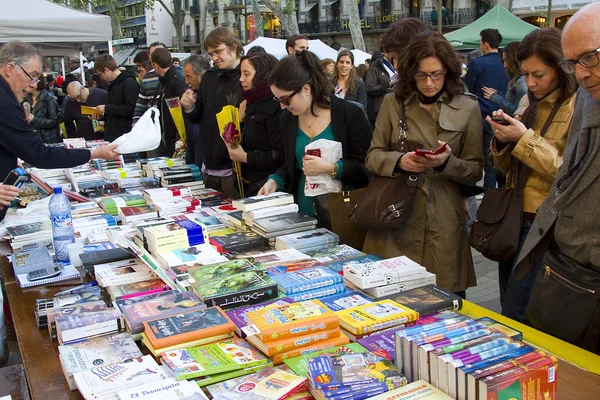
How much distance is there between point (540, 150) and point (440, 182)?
503mm

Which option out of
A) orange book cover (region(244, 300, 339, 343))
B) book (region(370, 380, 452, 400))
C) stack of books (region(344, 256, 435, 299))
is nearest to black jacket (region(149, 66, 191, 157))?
stack of books (region(344, 256, 435, 299))

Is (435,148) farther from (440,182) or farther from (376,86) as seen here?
(376,86)

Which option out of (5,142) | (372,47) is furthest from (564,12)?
(5,142)

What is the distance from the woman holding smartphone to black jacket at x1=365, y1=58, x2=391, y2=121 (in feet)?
16.1

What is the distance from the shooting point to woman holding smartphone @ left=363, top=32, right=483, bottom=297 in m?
2.54

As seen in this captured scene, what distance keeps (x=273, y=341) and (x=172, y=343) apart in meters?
0.32

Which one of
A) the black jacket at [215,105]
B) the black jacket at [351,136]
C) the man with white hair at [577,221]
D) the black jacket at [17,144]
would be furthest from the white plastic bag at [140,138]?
the man with white hair at [577,221]

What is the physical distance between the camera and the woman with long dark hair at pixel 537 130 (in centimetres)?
227

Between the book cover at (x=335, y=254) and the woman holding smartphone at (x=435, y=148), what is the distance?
25 centimetres

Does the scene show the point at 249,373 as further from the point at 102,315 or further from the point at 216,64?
the point at 216,64

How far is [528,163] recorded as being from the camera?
2.29 meters

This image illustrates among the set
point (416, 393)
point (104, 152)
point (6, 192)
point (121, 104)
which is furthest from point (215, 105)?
point (416, 393)

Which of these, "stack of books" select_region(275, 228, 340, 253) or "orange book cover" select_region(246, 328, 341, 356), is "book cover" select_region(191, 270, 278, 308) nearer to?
"orange book cover" select_region(246, 328, 341, 356)

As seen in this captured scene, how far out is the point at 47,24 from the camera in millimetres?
6664
